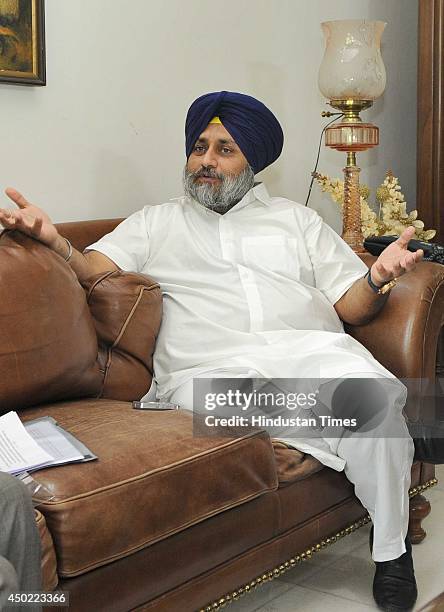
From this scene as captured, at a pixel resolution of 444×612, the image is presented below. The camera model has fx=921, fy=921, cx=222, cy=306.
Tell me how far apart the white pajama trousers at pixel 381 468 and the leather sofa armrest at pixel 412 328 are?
0.27 metres

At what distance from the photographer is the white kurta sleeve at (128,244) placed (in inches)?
99.6

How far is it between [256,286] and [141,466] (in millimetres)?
906

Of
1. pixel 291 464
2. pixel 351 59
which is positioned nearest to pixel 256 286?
pixel 291 464

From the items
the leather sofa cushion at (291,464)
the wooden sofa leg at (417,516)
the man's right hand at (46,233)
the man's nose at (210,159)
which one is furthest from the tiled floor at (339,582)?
the man's nose at (210,159)

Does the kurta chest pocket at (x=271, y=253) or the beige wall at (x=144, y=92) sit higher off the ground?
the beige wall at (x=144, y=92)

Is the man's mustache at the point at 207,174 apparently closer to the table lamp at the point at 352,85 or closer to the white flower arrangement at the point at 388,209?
the table lamp at the point at 352,85

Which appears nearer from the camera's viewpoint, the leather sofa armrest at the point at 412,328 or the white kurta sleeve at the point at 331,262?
the leather sofa armrest at the point at 412,328

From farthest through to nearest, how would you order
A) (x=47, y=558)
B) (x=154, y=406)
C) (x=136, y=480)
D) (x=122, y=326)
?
(x=122, y=326) < (x=154, y=406) < (x=136, y=480) < (x=47, y=558)

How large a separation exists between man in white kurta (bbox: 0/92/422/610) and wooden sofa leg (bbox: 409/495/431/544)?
16.1 inches

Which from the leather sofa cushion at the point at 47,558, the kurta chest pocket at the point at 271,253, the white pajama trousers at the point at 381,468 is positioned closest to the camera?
the leather sofa cushion at the point at 47,558

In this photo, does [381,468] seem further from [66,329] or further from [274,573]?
[66,329]

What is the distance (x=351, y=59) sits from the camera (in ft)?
10.3

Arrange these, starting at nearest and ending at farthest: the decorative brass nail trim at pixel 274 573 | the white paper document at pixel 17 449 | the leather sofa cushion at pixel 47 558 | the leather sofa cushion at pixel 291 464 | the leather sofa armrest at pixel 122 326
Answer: the leather sofa cushion at pixel 47 558
the white paper document at pixel 17 449
the decorative brass nail trim at pixel 274 573
the leather sofa cushion at pixel 291 464
the leather sofa armrest at pixel 122 326

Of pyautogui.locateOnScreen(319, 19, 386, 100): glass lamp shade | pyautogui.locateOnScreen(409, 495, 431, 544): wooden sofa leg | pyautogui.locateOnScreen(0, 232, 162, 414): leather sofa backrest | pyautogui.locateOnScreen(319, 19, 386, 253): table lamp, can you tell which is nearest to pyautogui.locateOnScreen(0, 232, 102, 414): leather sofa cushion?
pyautogui.locateOnScreen(0, 232, 162, 414): leather sofa backrest
